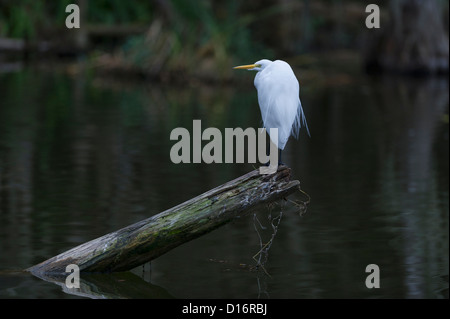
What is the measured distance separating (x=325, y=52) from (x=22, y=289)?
105 ft

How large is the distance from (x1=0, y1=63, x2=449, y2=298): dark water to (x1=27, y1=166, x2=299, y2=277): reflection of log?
167 millimetres

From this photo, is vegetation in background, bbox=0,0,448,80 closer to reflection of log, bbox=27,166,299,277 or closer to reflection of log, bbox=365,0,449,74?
reflection of log, bbox=365,0,449,74

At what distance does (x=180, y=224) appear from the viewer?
566 cm

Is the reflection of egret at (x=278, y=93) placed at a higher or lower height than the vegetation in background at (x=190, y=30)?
lower

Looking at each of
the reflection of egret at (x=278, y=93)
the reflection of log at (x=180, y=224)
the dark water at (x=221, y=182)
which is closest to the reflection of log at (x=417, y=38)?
the dark water at (x=221, y=182)

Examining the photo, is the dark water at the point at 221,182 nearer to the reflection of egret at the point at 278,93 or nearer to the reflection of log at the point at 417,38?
the reflection of egret at the point at 278,93

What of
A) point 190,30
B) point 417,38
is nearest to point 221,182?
point 190,30

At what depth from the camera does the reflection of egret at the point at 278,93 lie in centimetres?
544

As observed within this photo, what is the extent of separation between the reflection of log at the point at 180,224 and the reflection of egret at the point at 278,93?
12.4 inches

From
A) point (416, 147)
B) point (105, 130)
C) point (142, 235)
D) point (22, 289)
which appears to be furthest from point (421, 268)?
point (105, 130)

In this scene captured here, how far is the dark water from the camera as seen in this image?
627 cm

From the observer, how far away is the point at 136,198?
29.4 feet

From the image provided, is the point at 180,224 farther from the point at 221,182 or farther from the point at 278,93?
the point at 221,182

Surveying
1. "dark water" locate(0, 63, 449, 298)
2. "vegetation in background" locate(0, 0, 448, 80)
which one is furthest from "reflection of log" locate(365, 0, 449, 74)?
"dark water" locate(0, 63, 449, 298)
